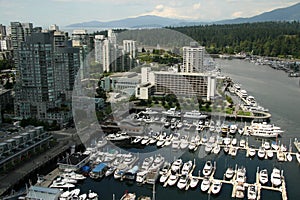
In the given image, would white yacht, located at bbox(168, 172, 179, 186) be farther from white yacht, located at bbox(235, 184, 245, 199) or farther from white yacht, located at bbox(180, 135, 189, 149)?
white yacht, located at bbox(180, 135, 189, 149)

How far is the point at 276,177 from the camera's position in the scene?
4.83 meters

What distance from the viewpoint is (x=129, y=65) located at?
13922mm

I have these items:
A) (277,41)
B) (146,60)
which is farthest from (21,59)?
(277,41)

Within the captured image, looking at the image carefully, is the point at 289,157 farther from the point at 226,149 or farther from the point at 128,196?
the point at 128,196

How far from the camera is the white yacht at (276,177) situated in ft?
15.4

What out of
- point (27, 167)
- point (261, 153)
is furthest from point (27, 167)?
point (261, 153)

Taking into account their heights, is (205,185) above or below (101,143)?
below

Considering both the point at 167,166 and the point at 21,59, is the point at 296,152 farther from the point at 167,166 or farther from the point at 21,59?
the point at 21,59

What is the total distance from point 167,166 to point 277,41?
19.3m

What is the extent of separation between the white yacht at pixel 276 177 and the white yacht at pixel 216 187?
87 centimetres

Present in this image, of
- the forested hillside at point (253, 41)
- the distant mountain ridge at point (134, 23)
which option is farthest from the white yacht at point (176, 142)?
the forested hillside at point (253, 41)

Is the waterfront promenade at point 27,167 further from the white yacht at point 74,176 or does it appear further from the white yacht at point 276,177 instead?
the white yacht at point 276,177

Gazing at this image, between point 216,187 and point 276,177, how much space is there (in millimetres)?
1079

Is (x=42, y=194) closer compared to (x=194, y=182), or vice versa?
(x=42, y=194)
